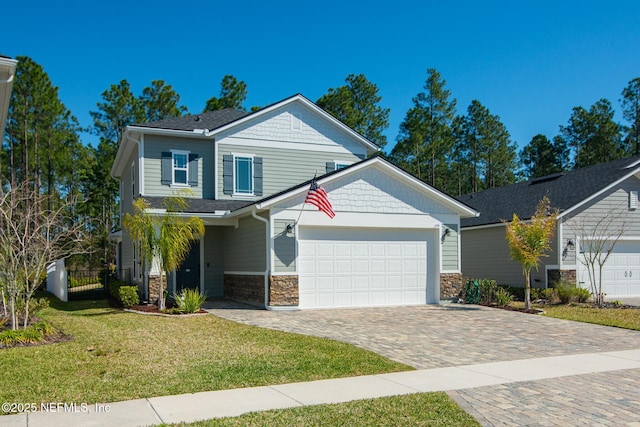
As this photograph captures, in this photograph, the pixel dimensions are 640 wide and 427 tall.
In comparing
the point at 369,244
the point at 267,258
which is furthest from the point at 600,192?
the point at 267,258

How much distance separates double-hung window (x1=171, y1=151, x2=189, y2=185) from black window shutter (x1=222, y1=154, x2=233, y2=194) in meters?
1.30

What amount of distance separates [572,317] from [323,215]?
7668 millimetres

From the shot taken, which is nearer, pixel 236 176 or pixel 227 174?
pixel 227 174

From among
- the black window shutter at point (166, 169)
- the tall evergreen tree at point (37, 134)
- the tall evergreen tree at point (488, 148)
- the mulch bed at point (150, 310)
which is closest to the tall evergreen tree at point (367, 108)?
the tall evergreen tree at point (488, 148)

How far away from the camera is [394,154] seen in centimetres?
4259

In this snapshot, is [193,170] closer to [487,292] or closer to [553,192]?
[487,292]

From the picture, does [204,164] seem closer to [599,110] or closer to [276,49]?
[276,49]

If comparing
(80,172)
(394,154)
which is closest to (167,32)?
(80,172)

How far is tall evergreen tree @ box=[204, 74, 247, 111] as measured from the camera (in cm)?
4091

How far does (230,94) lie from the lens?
41.2 meters

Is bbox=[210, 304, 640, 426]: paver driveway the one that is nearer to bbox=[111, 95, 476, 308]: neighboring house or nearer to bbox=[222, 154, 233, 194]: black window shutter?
bbox=[111, 95, 476, 308]: neighboring house

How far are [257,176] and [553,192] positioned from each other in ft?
41.5

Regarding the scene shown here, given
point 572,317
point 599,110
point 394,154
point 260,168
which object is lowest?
point 572,317

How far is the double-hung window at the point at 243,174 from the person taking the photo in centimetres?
2002
